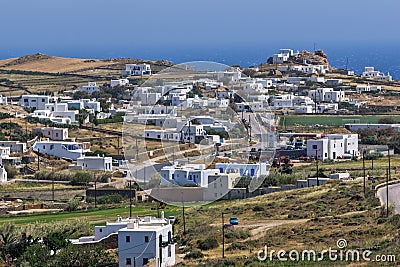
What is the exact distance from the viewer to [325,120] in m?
54.1

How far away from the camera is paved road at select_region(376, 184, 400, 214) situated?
23.3 metres

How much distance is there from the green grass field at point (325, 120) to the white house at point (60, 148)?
14082 millimetres

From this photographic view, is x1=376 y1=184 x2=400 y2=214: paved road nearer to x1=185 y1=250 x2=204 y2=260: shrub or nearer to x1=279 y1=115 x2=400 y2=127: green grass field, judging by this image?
x1=185 y1=250 x2=204 y2=260: shrub

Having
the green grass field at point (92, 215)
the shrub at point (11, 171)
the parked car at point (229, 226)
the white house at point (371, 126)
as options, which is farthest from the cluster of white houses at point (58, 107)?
the parked car at point (229, 226)

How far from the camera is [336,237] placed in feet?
66.6

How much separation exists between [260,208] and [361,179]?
5.60m

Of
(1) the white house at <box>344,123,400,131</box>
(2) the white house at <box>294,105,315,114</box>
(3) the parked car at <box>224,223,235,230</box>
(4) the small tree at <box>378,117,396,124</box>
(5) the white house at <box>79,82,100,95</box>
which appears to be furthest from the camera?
(5) the white house at <box>79,82,100,95</box>

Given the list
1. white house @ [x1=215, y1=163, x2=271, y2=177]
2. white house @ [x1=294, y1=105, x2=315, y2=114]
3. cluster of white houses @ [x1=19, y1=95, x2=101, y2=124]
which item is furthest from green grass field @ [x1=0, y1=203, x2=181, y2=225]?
white house @ [x1=294, y1=105, x2=315, y2=114]

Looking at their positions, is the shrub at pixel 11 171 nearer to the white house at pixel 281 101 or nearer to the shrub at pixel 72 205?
the shrub at pixel 72 205

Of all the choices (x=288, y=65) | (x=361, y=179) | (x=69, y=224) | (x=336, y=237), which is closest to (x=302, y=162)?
(x=361, y=179)

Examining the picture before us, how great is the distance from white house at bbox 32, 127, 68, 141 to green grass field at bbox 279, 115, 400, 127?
12.5 meters

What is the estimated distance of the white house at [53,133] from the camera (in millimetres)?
44250

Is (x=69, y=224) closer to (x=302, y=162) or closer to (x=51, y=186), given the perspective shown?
(x=51, y=186)

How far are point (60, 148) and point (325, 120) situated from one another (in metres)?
17.2
